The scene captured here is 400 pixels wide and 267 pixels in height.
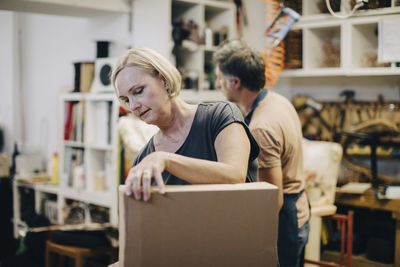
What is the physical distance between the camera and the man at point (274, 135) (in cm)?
171

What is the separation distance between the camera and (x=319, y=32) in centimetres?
324

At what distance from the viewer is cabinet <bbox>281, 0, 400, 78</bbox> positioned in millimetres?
2771

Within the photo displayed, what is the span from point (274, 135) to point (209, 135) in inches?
20.0

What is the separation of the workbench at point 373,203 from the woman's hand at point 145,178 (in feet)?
6.93

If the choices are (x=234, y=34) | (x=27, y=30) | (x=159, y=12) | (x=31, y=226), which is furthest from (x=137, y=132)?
(x=27, y=30)

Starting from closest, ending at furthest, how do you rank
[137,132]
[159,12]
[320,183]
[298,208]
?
[298,208] < [137,132] < [320,183] < [159,12]

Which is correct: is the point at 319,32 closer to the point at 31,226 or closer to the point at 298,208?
the point at 298,208

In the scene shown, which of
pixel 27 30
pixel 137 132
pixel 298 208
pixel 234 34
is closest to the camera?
pixel 298 208

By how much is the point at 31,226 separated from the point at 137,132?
1.67 meters

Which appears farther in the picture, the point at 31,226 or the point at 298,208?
the point at 31,226

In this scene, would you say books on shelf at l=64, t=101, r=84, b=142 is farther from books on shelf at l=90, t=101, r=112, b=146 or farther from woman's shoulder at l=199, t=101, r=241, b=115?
woman's shoulder at l=199, t=101, r=241, b=115

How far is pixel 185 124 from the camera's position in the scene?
1.34 m

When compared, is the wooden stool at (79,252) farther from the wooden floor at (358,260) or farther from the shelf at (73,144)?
the wooden floor at (358,260)

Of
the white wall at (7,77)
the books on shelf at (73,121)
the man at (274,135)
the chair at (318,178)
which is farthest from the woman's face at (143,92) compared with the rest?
the white wall at (7,77)
